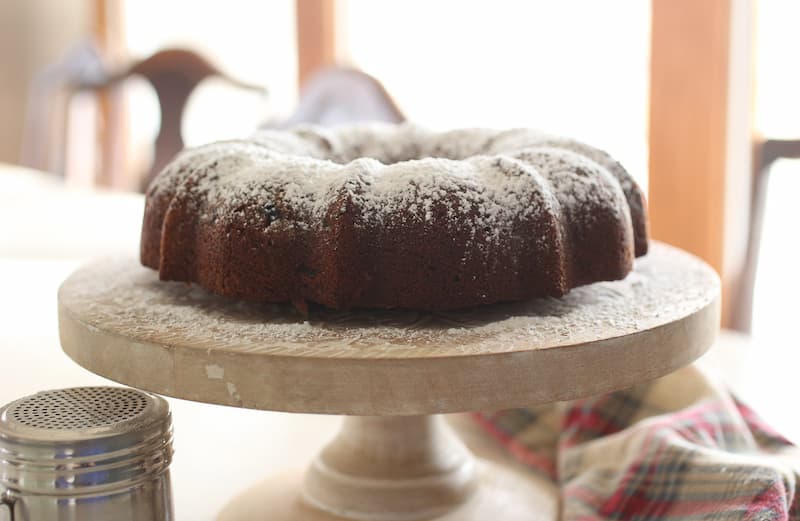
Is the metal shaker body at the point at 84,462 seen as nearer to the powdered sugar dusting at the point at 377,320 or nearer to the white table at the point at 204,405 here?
the powdered sugar dusting at the point at 377,320

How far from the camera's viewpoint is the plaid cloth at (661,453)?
68cm

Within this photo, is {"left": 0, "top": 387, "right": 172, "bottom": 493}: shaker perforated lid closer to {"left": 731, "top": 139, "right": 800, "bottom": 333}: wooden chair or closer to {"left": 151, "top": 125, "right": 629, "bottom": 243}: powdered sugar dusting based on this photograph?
{"left": 151, "top": 125, "right": 629, "bottom": 243}: powdered sugar dusting

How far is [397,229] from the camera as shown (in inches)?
24.5

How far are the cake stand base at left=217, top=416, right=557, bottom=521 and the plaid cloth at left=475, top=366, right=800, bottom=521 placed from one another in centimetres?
5

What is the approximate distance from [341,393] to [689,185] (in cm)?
129

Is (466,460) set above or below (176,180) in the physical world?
below

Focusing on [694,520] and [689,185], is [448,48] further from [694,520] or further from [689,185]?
[694,520]

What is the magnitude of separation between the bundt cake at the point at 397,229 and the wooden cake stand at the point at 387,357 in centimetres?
2

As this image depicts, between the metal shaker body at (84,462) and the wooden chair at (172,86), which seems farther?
the wooden chair at (172,86)

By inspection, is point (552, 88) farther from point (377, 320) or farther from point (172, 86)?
point (377, 320)

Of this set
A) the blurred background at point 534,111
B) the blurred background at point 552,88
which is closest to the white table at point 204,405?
the blurred background at point 534,111

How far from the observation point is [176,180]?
75cm

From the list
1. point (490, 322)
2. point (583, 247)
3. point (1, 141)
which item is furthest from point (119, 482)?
point (1, 141)

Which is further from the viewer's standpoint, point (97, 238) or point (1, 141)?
point (1, 141)
